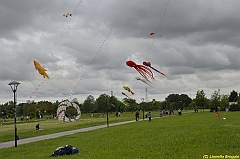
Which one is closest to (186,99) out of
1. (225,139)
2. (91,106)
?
(91,106)

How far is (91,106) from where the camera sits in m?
120

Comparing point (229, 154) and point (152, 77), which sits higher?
point (152, 77)

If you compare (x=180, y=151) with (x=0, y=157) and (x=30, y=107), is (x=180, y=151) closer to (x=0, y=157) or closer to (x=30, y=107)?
(x=0, y=157)

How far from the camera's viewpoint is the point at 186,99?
7180 inches

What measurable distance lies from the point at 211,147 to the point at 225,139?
2584 mm

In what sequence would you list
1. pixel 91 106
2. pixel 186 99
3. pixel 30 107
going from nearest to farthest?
pixel 91 106 → pixel 30 107 → pixel 186 99

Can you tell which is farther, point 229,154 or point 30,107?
point 30,107

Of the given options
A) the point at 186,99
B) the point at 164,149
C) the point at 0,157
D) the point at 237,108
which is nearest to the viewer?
the point at 164,149

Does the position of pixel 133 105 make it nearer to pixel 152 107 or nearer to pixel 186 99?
pixel 152 107

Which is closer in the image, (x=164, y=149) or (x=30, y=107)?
(x=164, y=149)

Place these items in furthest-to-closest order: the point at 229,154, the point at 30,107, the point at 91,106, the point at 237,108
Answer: the point at 30,107, the point at 91,106, the point at 237,108, the point at 229,154

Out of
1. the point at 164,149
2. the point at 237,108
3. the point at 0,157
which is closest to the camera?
the point at 164,149

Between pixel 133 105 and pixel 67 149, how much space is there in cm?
11819

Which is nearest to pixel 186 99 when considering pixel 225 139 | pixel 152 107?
pixel 152 107
